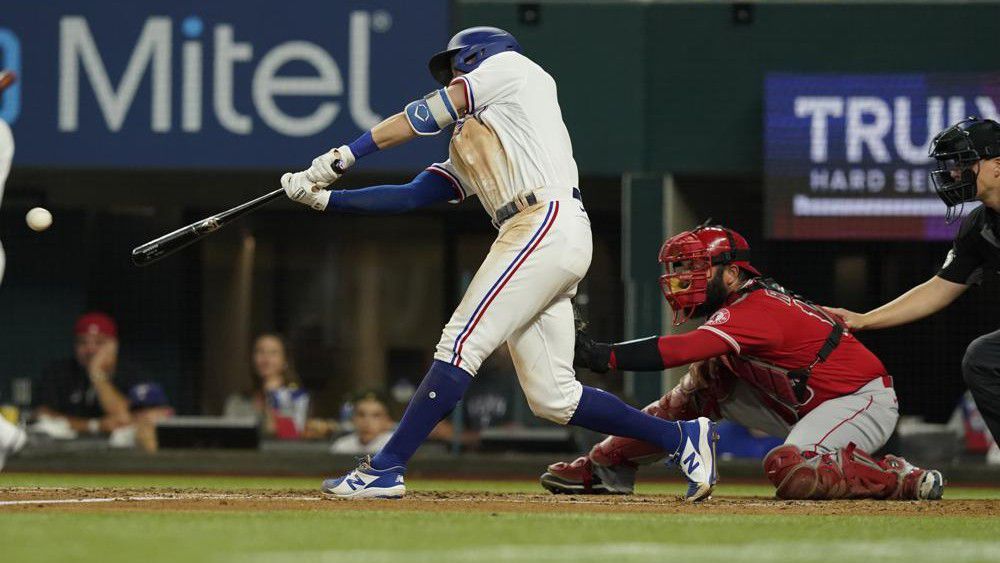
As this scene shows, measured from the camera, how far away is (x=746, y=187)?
46.6ft

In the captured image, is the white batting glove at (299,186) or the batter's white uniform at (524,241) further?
the white batting glove at (299,186)

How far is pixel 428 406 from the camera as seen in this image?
619 centimetres

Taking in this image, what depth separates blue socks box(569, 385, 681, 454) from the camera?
6.37 m

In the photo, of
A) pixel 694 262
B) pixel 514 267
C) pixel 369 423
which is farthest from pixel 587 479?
pixel 369 423

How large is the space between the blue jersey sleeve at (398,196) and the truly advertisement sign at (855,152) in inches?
259

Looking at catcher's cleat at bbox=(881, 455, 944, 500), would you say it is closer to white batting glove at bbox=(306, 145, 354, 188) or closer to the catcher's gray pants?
the catcher's gray pants

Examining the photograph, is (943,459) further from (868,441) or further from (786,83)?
(868,441)

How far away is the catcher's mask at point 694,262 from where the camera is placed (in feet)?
22.9

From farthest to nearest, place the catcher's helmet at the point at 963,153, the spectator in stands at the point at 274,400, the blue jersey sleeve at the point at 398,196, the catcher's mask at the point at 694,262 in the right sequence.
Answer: the spectator in stands at the point at 274,400, the catcher's mask at the point at 694,262, the blue jersey sleeve at the point at 398,196, the catcher's helmet at the point at 963,153

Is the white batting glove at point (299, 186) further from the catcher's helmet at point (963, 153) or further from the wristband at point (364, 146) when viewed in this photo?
the catcher's helmet at point (963, 153)

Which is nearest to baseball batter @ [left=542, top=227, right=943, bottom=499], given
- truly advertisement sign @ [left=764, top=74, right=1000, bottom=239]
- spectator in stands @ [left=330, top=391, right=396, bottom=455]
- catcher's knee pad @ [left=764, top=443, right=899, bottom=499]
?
catcher's knee pad @ [left=764, top=443, right=899, bottom=499]

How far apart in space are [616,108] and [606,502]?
7.64 metres

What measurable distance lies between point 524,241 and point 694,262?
39.5 inches

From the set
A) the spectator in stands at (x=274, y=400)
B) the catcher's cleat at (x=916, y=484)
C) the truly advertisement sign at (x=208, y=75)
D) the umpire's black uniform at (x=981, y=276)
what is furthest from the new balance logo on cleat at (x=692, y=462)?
the truly advertisement sign at (x=208, y=75)
